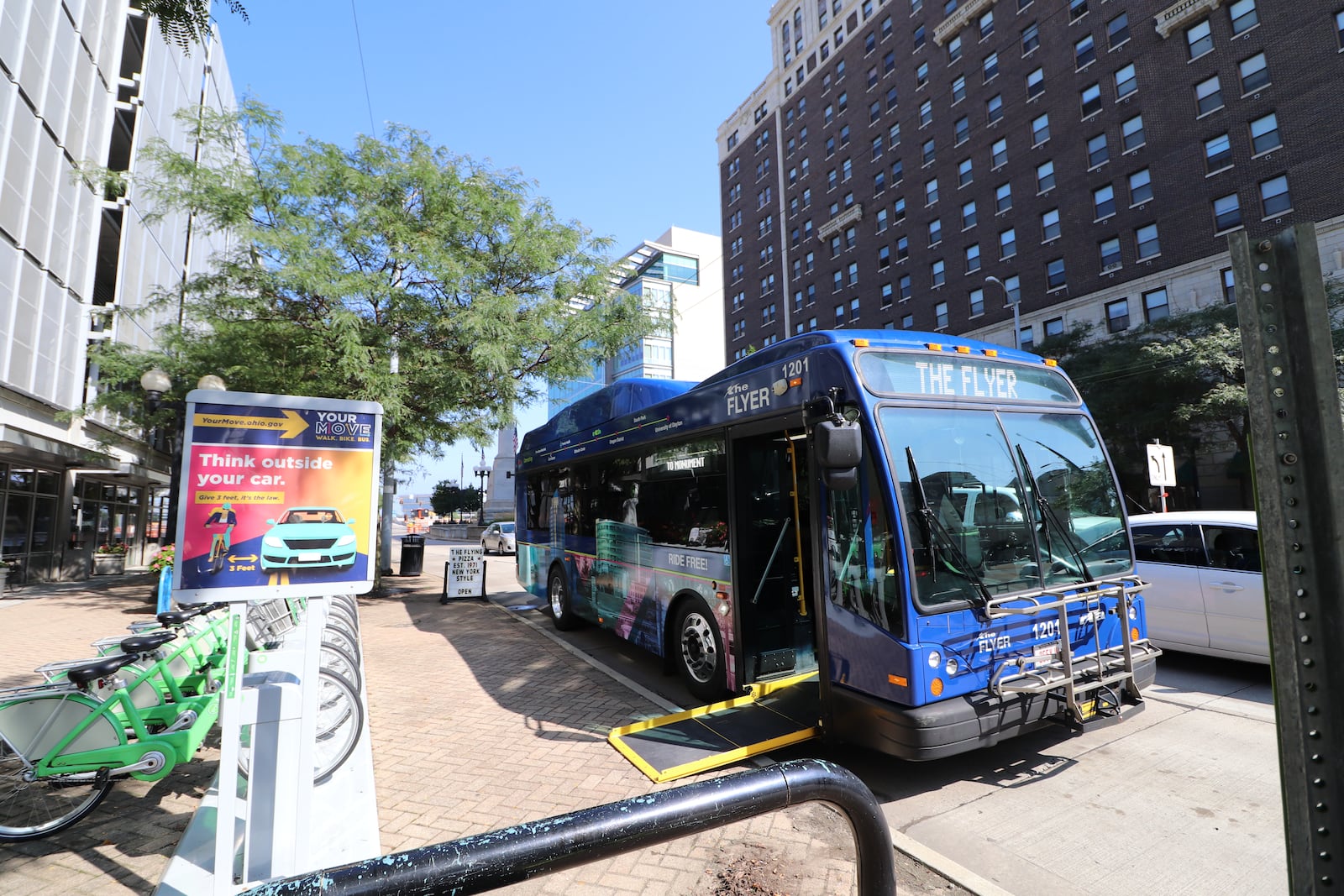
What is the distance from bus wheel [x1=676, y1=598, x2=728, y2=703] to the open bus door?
276 millimetres

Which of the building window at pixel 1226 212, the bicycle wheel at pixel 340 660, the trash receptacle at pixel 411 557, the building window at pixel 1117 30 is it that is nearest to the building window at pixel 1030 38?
the building window at pixel 1117 30

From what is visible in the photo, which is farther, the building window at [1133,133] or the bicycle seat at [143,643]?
the building window at [1133,133]

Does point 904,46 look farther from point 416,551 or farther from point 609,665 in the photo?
point 609,665

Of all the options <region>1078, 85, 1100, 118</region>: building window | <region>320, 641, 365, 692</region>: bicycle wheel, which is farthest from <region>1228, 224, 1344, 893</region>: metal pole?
<region>1078, 85, 1100, 118</region>: building window

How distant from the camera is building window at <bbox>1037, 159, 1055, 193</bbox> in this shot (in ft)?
107

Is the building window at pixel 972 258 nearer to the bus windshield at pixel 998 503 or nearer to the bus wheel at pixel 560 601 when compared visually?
the bus wheel at pixel 560 601

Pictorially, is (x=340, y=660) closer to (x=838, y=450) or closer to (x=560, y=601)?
(x=838, y=450)

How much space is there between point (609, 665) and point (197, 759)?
13.7 feet

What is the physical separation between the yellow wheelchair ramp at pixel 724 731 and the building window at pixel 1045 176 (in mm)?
35323

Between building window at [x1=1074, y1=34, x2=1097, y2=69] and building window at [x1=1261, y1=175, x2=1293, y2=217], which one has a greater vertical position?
building window at [x1=1074, y1=34, x2=1097, y2=69]

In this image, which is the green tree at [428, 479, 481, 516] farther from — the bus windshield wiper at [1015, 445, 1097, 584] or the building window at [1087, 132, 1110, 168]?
the bus windshield wiper at [1015, 445, 1097, 584]

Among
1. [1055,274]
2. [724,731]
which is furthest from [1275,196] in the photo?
[724,731]

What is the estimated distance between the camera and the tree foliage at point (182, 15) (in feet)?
13.0

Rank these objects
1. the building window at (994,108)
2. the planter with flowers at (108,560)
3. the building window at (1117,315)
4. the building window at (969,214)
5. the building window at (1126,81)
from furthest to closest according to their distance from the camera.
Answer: the building window at (969,214) < the building window at (994,108) < the building window at (1126,81) < the building window at (1117,315) < the planter with flowers at (108,560)
